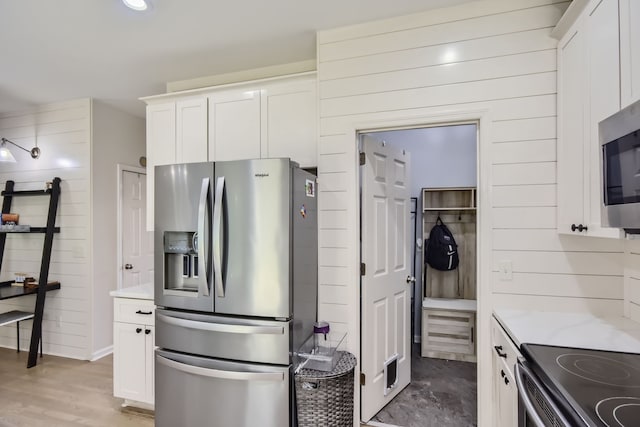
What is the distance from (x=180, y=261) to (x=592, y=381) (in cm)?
215

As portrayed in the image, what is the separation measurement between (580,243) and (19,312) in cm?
533

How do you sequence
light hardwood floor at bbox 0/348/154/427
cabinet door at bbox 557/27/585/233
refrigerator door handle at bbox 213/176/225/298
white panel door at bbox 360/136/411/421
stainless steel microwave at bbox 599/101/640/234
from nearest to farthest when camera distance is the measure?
stainless steel microwave at bbox 599/101/640/234 < cabinet door at bbox 557/27/585/233 < refrigerator door handle at bbox 213/176/225/298 < white panel door at bbox 360/136/411/421 < light hardwood floor at bbox 0/348/154/427

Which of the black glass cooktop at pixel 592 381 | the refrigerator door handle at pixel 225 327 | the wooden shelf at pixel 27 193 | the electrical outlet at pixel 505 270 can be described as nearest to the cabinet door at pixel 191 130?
the refrigerator door handle at pixel 225 327

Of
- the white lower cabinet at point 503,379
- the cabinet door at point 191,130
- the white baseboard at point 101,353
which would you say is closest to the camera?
the white lower cabinet at point 503,379

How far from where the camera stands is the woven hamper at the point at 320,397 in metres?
1.83

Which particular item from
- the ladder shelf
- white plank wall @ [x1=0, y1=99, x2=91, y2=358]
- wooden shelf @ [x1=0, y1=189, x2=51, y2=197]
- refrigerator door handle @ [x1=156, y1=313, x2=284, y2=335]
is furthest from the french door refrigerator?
wooden shelf @ [x1=0, y1=189, x2=51, y2=197]

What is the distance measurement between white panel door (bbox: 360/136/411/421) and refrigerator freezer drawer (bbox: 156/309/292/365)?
748 mm

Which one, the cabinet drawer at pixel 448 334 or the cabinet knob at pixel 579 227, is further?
the cabinet drawer at pixel 448 334

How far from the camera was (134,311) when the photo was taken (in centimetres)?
248

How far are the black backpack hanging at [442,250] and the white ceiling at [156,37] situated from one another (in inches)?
91.6

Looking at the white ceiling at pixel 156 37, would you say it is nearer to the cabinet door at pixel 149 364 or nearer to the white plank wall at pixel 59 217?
the white plank wall at pixel 59 217

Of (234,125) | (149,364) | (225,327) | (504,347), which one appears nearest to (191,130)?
(234,125)

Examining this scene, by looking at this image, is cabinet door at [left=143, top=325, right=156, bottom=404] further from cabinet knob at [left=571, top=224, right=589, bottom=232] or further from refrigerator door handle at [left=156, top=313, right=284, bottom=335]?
cabinet knob at [left=571, top=224, right=589, bottom=232]

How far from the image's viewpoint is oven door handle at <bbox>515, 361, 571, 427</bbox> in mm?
982
